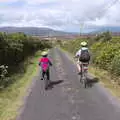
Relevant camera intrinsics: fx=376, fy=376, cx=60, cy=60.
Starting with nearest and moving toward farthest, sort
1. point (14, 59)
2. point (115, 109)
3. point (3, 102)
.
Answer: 1. point (115, 109)
2. point (3, 102)
3. point (14, 59)

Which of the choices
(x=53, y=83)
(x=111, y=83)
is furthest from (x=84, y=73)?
(x=53, y=83)

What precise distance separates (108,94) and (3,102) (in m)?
3.95

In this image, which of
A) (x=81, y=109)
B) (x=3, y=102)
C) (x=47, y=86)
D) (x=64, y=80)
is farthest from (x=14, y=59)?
(x=81, y=109)

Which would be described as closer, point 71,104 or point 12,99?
point 71,104

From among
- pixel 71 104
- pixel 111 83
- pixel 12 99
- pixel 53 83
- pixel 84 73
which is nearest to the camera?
pixel 71 104

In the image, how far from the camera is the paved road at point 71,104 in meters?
10.7

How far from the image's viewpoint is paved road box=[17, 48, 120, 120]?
10703 mm

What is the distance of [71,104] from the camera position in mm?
12367

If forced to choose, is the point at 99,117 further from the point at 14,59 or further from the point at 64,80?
the point at 14,59

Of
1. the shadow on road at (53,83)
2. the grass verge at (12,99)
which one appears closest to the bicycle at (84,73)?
the shadow on road at (53,83)

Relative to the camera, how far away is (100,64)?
81.5ft

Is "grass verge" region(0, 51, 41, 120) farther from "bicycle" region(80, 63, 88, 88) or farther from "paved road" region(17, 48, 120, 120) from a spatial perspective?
"bicycle" region(80, 63, 88, 88)

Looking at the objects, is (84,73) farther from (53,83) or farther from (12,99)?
(12,99)

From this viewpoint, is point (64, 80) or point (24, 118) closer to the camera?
point (24, 118)
